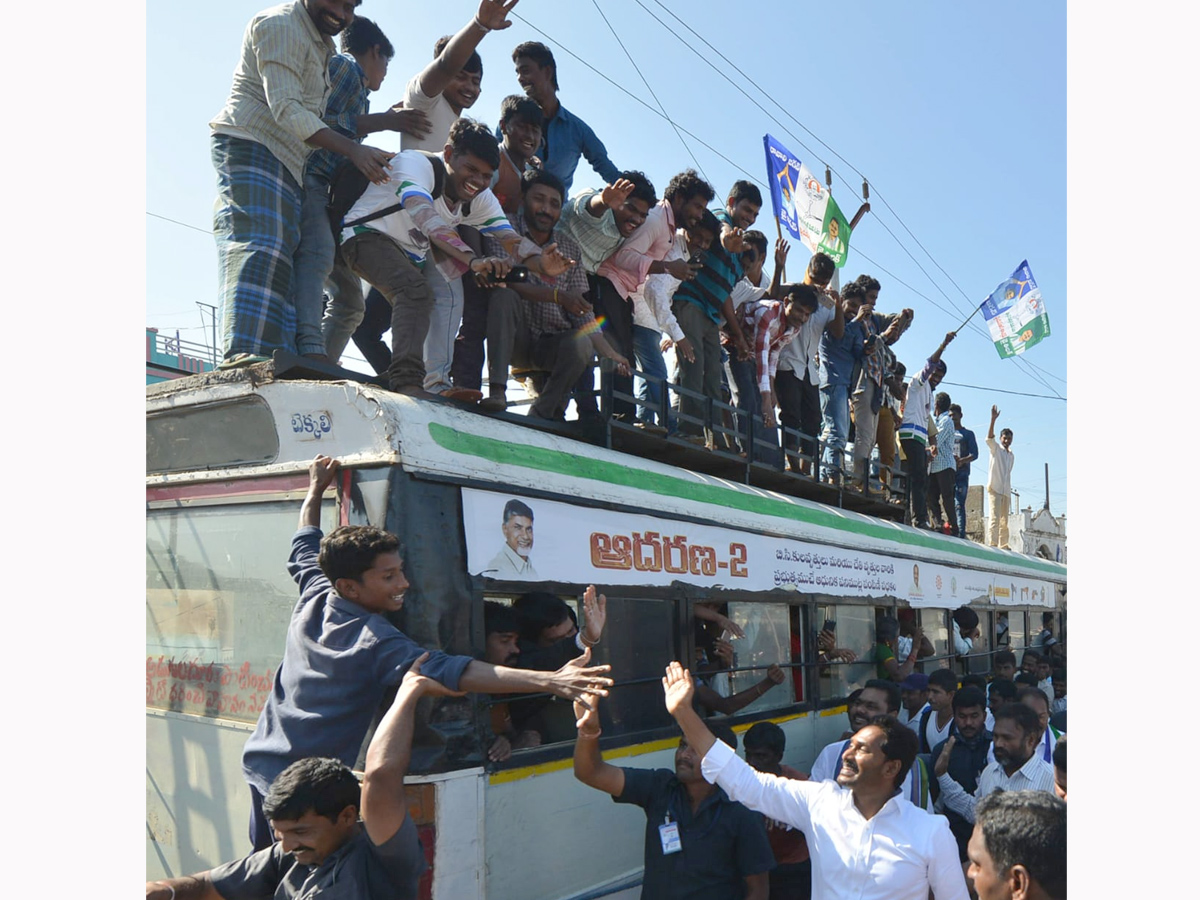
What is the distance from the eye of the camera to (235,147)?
444cm

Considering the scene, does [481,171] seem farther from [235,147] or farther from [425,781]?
[425,781]

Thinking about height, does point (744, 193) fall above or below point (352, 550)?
above

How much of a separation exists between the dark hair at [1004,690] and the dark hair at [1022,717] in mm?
1698

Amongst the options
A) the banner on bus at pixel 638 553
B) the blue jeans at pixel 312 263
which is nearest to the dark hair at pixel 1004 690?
the banner on bus at pixel 638 553

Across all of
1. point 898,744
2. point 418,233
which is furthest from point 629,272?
point 898,744

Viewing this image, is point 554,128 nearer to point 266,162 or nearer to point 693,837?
point 266,162

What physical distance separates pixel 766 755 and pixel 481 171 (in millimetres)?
3077

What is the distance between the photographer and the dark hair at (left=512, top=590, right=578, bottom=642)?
13.0 ft

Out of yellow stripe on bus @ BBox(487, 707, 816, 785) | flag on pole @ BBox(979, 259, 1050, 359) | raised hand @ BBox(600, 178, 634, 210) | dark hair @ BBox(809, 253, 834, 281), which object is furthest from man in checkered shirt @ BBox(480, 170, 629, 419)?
flag on pole @ BBox(979, 259, 1050, 359)

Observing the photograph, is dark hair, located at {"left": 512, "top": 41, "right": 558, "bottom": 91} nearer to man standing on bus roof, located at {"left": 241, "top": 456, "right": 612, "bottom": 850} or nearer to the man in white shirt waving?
man standing on bus roof, located at {"left": 241, "top": 456, "right": 612, "bottom": 850}

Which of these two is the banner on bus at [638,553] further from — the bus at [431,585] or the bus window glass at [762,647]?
the bus window glass at [762,647]

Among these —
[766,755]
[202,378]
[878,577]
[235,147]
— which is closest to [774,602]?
[766,755]

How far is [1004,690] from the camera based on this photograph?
612 centimetres

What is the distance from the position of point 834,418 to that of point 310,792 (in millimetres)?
7321
